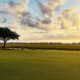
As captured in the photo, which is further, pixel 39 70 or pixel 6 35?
pixel 6 35

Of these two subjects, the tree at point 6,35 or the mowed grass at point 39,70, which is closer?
the mowed grass at point 39,70

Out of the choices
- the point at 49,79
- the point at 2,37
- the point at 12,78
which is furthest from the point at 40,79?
the point at 2,37

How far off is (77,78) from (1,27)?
110 meters

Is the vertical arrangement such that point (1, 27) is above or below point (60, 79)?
above

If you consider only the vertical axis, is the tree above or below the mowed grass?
above

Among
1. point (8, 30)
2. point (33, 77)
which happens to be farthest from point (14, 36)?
point (33, 77)

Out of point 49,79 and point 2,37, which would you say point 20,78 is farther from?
point 2,37

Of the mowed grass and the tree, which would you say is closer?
the mowed grass

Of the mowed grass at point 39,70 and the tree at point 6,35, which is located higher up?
the tree at point 6,35

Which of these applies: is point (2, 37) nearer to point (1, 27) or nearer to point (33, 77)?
point (1, 27)

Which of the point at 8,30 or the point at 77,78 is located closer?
the point at 77,78

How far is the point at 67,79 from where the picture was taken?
67.2 ft

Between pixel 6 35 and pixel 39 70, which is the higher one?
pixel 6 35

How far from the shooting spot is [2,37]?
123 m
